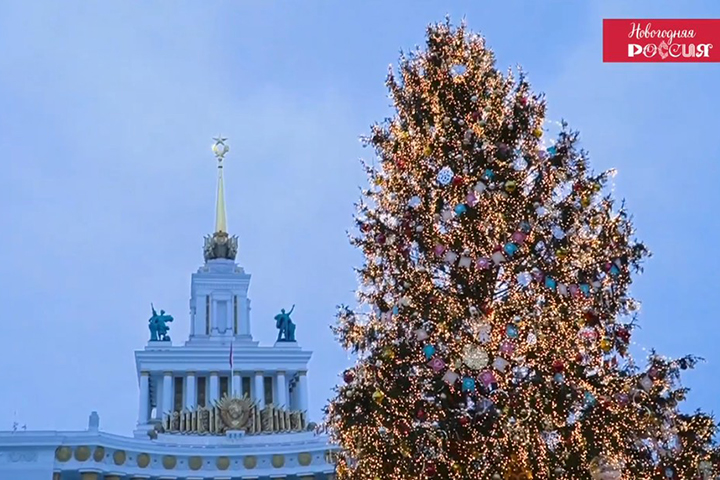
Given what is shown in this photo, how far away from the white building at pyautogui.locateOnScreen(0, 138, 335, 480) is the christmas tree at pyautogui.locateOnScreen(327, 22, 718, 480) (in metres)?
20.2

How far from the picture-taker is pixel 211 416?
3294 cm

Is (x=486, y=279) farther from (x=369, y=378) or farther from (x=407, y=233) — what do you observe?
(x=369, y=378)

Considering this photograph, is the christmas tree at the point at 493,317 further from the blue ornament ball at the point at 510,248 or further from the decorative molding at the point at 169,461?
the decorative molding at the point at 169,461

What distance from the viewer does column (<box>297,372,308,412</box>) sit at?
1517 inches

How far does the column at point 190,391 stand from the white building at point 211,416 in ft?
0.15

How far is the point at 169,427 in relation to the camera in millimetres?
33156

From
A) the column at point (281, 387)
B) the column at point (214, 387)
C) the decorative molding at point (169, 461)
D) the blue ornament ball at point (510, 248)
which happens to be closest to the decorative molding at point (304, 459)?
the decorative molding at point (169, 461)

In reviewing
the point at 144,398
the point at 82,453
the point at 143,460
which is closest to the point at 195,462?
the point at 143,460

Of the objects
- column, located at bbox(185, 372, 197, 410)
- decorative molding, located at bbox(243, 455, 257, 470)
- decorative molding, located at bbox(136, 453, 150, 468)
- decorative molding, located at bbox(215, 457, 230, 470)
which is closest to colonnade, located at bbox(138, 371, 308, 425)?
column, located at bbox(185, 372, 197, 410)

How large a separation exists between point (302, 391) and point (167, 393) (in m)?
6.35

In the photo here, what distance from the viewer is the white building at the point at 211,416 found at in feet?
86.6

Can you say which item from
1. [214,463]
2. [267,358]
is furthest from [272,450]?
[267,358]

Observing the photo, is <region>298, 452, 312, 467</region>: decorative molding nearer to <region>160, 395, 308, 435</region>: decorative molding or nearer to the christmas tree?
<region>160, 395, 308, 435</region>: decorative molding

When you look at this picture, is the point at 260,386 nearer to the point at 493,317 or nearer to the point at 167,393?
the point at 167,393
